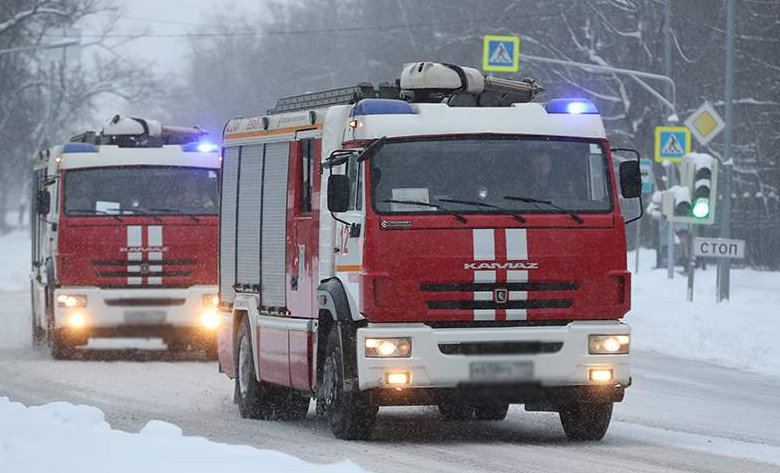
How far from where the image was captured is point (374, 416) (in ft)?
42.1

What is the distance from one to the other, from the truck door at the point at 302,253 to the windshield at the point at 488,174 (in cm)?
130

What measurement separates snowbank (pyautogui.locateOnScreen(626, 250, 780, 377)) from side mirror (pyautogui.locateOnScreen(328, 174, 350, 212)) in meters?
10.2

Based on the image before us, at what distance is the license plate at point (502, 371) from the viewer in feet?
38.5

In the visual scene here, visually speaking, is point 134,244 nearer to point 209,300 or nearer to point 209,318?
point 209,300

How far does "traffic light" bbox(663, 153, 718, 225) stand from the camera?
99.0 ft

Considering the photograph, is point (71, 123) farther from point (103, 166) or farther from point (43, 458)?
point (43, 458)

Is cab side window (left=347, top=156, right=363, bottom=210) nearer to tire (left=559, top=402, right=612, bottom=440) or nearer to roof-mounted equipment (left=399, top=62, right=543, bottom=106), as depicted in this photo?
roof-mounted equipment (left=399, top=62, right=543, bottom=106)

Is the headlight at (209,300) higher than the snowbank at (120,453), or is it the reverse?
the headlight at (209,300)

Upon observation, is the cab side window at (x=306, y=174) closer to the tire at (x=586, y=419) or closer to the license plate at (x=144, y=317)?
the tire at (x=586, y=419)

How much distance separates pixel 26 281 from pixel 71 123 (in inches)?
1422

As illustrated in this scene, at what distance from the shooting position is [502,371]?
465 inches

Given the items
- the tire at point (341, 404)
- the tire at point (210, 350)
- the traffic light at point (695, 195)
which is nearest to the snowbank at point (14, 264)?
the traffic light at point (695, 195)

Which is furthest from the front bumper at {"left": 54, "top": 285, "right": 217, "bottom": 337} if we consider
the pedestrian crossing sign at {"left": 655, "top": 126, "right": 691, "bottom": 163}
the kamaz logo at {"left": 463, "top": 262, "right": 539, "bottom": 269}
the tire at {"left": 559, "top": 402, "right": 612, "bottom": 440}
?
the pedestrian crossing sign at {"left": 655, "top": 126, "right": 691, "bottom": 163}

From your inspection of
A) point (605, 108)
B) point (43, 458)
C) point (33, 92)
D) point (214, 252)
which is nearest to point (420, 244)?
point (43, 458)
